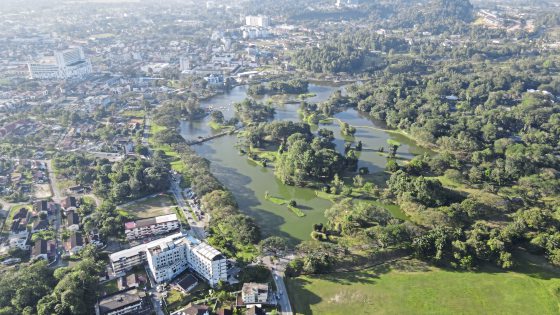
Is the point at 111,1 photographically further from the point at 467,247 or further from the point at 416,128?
the point at 467,247

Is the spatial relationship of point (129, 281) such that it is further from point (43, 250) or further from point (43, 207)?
point (43, 207)

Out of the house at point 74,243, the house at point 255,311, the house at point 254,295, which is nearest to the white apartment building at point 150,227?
the house at point 74,243

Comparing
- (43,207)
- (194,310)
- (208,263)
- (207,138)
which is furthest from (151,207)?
(207,138)

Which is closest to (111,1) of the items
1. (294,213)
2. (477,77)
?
(477,77)

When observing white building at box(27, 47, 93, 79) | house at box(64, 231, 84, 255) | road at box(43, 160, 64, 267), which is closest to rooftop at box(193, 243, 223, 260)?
house at box(64, 231, 84, 255)

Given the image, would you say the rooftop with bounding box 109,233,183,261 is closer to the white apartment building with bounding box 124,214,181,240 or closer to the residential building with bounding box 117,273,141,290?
the residential building with bounding box 117,273,141,290

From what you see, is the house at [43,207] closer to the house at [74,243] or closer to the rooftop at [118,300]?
the house at [74,243]
